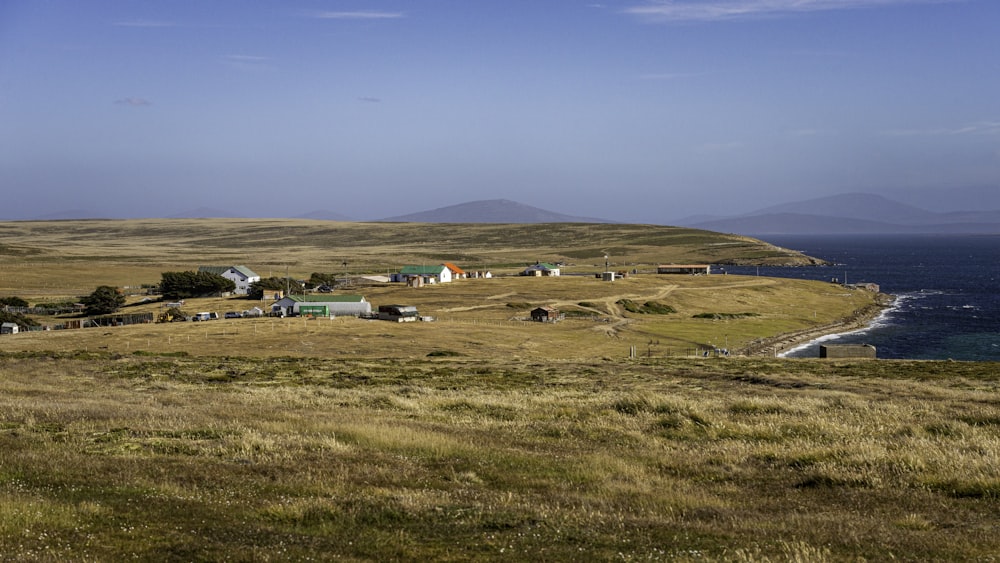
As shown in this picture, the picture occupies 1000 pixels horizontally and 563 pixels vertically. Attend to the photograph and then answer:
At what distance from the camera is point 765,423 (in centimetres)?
1798

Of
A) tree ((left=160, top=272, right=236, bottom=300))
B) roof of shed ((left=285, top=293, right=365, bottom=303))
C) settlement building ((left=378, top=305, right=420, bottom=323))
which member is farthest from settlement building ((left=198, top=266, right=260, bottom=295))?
settlement building ((left=378, top=305, right=420, bottom=323))

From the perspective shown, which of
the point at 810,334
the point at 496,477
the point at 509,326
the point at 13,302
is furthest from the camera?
the point at 13,302

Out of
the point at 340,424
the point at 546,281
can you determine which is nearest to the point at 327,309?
the point at 546,281

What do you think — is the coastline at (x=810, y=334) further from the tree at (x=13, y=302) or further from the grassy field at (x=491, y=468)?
the tree at (x=13, y=302)

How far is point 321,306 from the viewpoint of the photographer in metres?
80.4

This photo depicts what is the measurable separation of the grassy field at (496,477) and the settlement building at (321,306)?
182ft

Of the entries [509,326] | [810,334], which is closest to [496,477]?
[509,326]

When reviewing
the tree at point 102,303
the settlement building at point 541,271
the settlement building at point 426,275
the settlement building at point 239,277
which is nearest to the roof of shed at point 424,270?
the settlement building at point 426,275

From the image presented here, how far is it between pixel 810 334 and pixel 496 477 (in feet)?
249

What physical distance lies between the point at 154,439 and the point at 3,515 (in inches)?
233

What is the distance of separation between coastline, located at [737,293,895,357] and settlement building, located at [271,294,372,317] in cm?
3942

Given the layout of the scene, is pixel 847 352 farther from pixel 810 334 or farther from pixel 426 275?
pixel 426 275

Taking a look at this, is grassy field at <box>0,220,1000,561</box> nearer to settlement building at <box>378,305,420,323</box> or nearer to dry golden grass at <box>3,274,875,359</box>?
dry golden grass at <box>3,274,875,359</box>

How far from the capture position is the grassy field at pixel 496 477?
828cm
